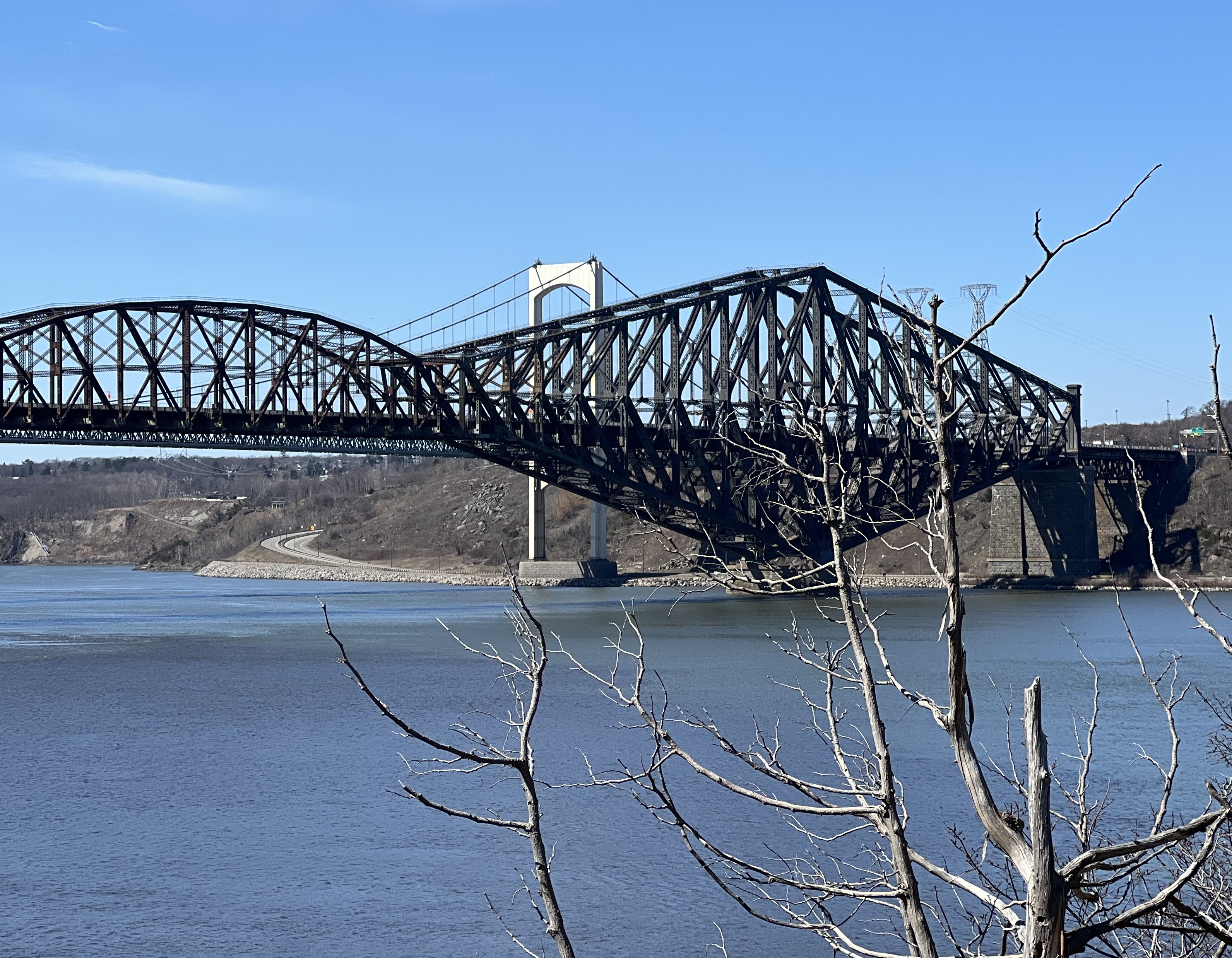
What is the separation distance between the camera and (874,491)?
86000 mm

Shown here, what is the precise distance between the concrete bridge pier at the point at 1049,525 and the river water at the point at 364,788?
43.6m

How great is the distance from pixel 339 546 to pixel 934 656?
116m

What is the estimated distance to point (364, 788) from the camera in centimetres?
2498

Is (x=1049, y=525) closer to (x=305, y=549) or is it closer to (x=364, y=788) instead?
(x=364, y=788)

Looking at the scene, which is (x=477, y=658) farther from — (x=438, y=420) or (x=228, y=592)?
(x=228, y=592)

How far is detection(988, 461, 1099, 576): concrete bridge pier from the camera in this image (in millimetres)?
101312

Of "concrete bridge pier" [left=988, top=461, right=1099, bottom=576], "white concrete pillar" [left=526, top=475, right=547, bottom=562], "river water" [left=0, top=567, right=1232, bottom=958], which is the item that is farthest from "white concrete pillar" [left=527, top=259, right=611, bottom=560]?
"river water" [left=0, top=567, right=1232, bottom=958]

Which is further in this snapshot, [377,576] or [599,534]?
[377,576]

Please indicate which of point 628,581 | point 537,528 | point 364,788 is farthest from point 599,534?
point 364,788

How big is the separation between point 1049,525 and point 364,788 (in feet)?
282

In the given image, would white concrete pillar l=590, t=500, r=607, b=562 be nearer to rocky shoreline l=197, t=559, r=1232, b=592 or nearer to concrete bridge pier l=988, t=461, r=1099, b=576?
rocky shoreline l=197, t=559, r=1232, b=592

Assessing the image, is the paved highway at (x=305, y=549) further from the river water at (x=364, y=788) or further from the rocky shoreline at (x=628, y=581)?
the river water at (x=364, y=788)

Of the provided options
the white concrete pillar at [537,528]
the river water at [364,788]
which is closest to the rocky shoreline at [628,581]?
the white concrete pillar at [537,528]

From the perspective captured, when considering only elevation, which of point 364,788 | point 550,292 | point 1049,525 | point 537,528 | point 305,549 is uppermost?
point 550,292
